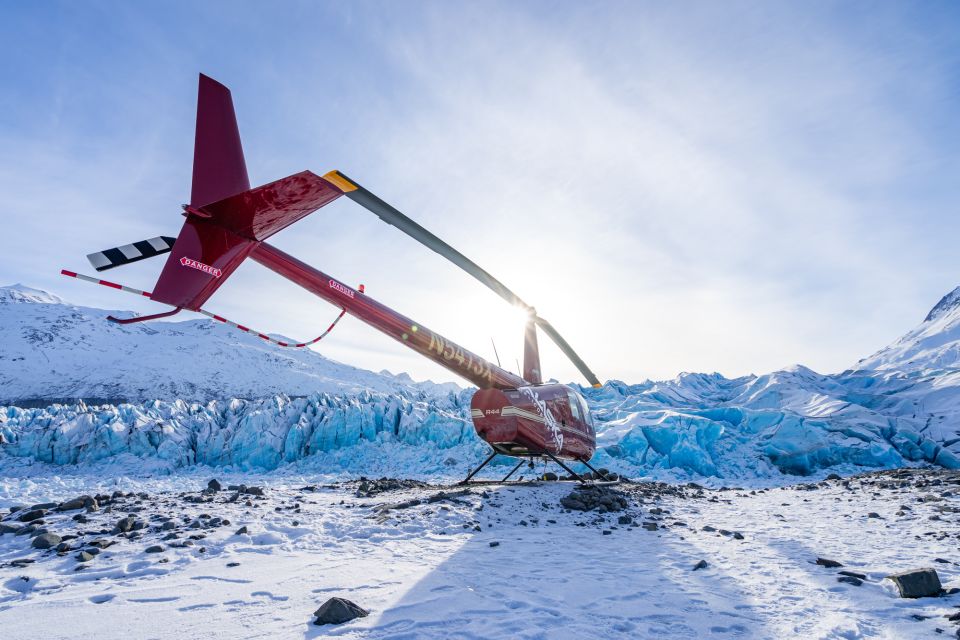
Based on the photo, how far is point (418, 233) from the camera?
788 cm

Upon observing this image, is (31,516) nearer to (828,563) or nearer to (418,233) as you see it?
(418,233)

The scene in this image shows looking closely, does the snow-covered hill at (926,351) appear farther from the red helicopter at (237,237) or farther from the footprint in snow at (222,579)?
the footprint in snow at (222,579)

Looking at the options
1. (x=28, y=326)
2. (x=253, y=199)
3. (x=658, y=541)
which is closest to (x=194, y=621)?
(x=253, y=199)

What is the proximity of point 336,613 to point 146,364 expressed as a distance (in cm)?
8332

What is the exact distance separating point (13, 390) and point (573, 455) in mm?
80962

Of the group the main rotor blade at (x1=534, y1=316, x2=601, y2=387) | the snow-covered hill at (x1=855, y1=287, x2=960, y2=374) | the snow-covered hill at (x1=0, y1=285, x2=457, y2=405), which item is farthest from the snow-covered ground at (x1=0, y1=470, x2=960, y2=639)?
the snow-covered hill at (x1=0, y1=285, x2=457, y2=405)

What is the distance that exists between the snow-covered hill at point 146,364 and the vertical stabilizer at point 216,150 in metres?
62.8

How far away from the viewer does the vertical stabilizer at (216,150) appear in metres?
6.29

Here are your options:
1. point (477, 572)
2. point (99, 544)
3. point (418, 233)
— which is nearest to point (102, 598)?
point (99, 544)

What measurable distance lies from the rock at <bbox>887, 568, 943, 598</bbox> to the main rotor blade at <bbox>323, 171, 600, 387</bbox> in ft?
22.7

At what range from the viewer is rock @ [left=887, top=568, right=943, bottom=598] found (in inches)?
154

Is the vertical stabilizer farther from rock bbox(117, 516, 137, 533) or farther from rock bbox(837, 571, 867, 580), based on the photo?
rock bbox(837, 571, 867, 580)

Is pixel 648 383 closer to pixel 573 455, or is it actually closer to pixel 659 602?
pixel 573 455

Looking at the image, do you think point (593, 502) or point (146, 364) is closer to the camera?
point (593, 502)
